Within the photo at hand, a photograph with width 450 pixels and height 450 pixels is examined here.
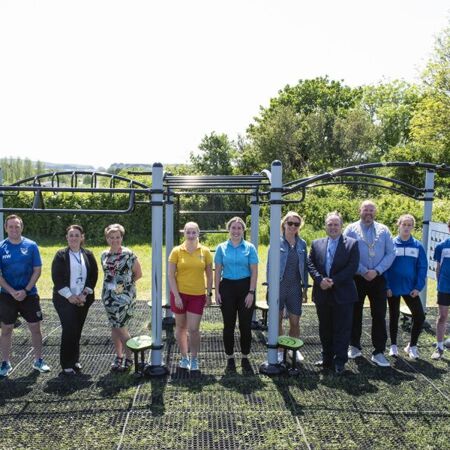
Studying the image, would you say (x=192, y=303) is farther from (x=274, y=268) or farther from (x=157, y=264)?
(x=274, y=268)

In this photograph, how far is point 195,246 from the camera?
199 inches

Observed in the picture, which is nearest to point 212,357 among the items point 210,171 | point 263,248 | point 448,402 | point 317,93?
point 448,402

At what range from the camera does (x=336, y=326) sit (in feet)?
17.0

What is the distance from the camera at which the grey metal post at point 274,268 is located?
5027 millimetres

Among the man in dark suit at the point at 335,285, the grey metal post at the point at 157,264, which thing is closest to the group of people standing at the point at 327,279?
the man in dark suit at the point at 335,285

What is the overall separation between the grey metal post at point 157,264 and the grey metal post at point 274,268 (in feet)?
3.34

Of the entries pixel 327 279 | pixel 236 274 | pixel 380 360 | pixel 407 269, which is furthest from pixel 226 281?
pixel 407 269

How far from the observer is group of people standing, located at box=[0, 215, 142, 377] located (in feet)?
16.3

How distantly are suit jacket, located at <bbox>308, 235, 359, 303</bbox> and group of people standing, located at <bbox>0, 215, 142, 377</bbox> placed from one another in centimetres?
177

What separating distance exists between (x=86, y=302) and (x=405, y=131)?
4176 cm

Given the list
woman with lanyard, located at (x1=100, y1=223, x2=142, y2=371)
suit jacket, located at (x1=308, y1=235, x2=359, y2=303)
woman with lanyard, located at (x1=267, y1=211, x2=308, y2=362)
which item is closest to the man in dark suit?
suit jacket, located at (x1=308, y1=235, x2=359, y2=303)

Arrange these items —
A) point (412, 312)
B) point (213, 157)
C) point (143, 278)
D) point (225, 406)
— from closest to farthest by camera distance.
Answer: point (225, 406), point (412, 312), point (143, 278), point (213, 157)

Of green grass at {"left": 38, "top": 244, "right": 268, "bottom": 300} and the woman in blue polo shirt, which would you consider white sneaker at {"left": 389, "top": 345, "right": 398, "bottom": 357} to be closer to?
the woman in blue polo shirt

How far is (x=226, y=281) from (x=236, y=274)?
125 mm
